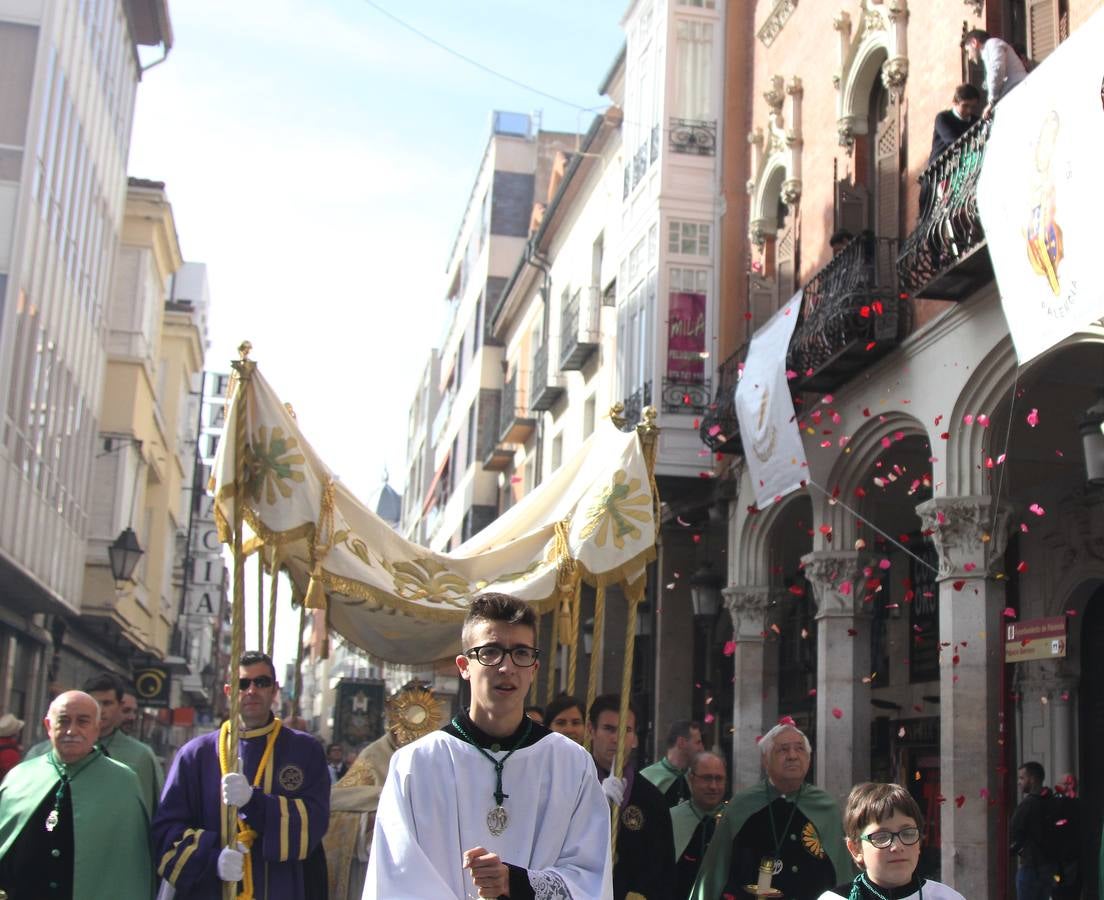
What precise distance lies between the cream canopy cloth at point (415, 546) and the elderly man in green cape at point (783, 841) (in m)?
2.59

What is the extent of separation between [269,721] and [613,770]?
1891 mm

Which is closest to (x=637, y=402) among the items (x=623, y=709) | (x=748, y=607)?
(x=748, y=607)

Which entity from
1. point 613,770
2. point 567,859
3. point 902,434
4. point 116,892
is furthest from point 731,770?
point 567,859

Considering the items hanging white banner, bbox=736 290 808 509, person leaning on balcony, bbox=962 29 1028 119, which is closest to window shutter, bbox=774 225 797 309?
hanging white banner, bbox=736 290 808 509

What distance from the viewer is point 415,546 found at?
11070 mm

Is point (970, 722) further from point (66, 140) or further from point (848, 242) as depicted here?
point (66, 140)

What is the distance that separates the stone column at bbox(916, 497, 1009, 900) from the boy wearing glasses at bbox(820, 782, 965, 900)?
26.7 ft

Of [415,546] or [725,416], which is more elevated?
[725,416]

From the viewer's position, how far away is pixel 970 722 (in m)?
13.3

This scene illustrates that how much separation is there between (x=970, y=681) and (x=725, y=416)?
20.8ft

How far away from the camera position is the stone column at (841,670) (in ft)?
54.0

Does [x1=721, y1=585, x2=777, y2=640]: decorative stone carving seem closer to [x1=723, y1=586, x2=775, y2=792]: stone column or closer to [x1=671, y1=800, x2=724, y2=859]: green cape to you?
[x1=723, y1=586, x2=775, y2=792]: stone column

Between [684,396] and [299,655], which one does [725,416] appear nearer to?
[684,396]

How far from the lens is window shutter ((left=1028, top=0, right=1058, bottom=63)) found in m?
13.1
